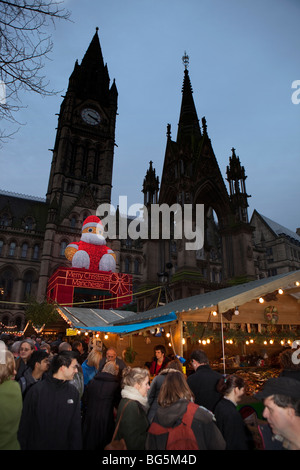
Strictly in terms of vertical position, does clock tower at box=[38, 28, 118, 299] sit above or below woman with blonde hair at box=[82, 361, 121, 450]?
above

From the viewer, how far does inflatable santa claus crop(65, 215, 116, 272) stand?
26.4 meters

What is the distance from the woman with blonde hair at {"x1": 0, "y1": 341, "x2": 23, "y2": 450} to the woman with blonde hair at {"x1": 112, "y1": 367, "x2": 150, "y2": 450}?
104 centimetres

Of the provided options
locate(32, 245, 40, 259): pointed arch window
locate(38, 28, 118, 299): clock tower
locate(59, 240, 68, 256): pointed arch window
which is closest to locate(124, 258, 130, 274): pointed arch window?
locate(38, 28, 118, 299): clock tower

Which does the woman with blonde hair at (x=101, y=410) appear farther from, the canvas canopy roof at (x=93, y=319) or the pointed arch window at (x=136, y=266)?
the pointed arch window at (x=136, y=266)

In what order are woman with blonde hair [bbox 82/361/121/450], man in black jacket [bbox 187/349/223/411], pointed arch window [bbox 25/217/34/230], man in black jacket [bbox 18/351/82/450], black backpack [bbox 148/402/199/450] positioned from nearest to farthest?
black backpack [bbox 148/402/199/450] < man in black jacket [bbox 18/351/82/450] < man in black jacket [bbox 187/349/223/411] < woman with blonde hair [bbox 82/361/121/450] < pointed arch window [bbox 25/217/34/230]

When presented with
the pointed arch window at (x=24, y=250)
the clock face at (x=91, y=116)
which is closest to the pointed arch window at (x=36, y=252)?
the pointed arch window at (x=24, y=250)

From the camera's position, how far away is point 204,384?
3.97 metres

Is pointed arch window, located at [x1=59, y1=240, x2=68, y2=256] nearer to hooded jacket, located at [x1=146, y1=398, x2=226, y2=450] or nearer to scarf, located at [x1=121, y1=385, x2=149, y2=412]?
scarf, located at [x1=121, y1=385, x2=149, y2=412]

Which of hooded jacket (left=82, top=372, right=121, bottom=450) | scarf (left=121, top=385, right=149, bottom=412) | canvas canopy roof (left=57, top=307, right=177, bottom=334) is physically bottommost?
hooded jacket (left=82, top=372, right=121, bottom=450)

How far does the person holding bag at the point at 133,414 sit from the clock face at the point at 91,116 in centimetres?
5592

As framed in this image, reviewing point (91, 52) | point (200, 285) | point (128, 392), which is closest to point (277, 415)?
point (128, 392)

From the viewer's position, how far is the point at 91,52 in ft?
206

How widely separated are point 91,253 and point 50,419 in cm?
2466

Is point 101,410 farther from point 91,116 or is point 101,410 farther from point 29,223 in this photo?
point 91,116
